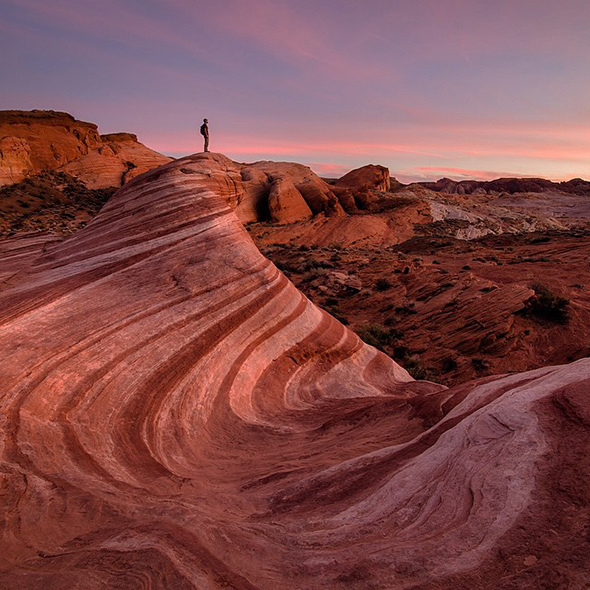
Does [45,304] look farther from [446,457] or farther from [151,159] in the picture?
[151,159]

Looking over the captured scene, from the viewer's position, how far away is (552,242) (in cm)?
3453

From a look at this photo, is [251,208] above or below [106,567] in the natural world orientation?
above

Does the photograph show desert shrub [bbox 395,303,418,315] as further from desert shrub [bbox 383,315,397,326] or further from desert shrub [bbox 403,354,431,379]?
desert shrub [bbox 403,354,431,379]

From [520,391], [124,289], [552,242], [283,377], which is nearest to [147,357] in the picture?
[124,289]

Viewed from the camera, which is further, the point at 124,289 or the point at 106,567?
the point at 124,289

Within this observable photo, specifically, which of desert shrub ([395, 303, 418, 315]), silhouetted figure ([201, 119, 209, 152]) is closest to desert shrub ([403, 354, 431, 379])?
desert shrub ([395, 303, 418, 315])

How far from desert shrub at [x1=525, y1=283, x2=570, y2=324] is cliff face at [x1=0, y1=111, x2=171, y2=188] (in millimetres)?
52595

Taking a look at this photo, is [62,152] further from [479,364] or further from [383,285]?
[479,364]

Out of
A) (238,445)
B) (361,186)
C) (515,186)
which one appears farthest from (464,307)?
(515,186)

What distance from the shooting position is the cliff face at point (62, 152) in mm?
46219

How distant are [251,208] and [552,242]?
29.7 m

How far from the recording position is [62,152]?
5341 centimetres

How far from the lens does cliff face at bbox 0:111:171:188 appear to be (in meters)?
46.2

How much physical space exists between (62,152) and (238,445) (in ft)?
200
